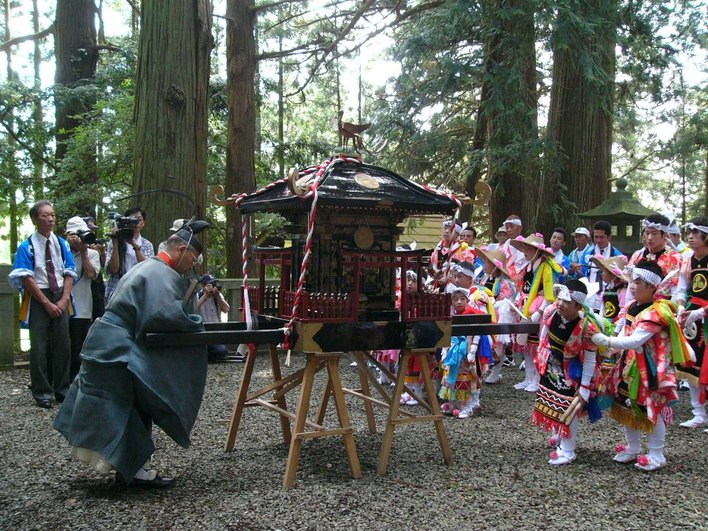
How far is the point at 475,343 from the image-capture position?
6.85 meters

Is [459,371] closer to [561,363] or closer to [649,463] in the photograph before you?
[561,363]

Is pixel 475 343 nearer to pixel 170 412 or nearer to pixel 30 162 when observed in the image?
pixel 170 412

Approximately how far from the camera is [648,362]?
4.96 m

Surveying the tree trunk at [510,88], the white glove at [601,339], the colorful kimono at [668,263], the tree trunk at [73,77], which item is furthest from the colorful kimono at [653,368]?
the tree trunk at [73,77]

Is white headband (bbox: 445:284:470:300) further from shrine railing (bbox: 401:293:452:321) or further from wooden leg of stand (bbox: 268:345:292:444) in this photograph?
wooden leg of stand (bbox: 268:345:292:444)

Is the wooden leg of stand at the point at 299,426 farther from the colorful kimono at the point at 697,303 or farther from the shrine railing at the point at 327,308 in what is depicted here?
the colorful kimono at the point at 697,303

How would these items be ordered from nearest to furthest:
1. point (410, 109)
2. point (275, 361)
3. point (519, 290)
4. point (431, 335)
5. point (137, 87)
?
point (431, 335), point (275, 361), point (137, 87), point (519, 290), point (410, 109)

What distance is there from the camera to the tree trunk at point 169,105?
7.95 m

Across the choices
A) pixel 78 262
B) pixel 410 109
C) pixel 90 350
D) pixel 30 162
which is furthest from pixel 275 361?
pixel 30 162

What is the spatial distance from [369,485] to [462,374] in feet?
7.62

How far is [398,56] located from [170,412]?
10004 mm

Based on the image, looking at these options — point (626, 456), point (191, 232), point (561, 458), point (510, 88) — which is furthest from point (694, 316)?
point (510, 88)

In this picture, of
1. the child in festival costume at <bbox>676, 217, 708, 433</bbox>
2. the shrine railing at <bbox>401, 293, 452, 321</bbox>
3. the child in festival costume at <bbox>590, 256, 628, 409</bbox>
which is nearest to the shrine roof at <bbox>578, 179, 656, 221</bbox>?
the child in festival costume at <bbox>590, 256, 628, 409</bbox>

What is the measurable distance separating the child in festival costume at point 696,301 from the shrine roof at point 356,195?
2796 millimetres
